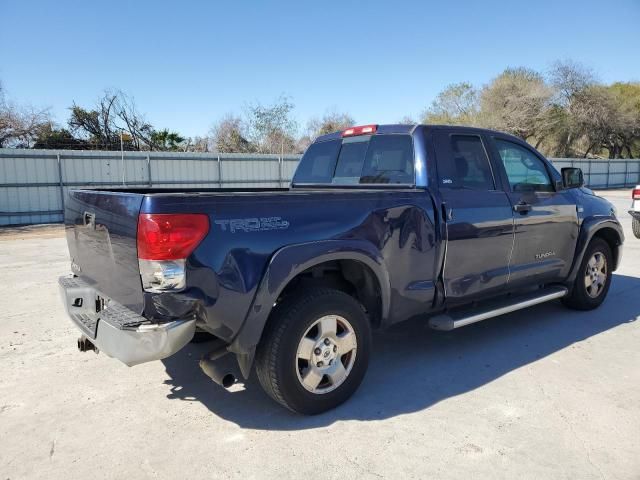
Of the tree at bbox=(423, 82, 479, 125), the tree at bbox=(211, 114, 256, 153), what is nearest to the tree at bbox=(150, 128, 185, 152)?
the tree at bbox=(211, 114, 256, 153)

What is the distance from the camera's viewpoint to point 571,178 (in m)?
4.96

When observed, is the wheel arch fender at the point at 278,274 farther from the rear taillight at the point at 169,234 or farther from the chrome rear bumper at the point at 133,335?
the rear taillight at the point at 169,234

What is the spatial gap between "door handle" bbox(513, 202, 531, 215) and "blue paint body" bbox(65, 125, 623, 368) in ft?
0.15

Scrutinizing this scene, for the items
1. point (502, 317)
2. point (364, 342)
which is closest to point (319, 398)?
point (364, 342)

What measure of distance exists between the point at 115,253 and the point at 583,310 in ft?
16.3

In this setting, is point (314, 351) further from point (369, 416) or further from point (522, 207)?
point (522, 207)

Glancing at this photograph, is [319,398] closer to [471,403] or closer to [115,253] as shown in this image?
[471,403]

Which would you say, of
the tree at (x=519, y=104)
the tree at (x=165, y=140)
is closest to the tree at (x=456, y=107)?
the tree at (x=519, y=104)

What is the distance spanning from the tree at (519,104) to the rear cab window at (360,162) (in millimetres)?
38167

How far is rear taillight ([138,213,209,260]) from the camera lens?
2.58 m

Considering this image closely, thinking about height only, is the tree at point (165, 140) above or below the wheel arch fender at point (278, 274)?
above

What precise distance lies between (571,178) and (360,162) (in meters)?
2.26

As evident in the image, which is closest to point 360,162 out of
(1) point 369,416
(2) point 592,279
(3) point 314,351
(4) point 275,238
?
(4) point 275,238

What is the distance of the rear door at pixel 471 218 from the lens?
388cm
